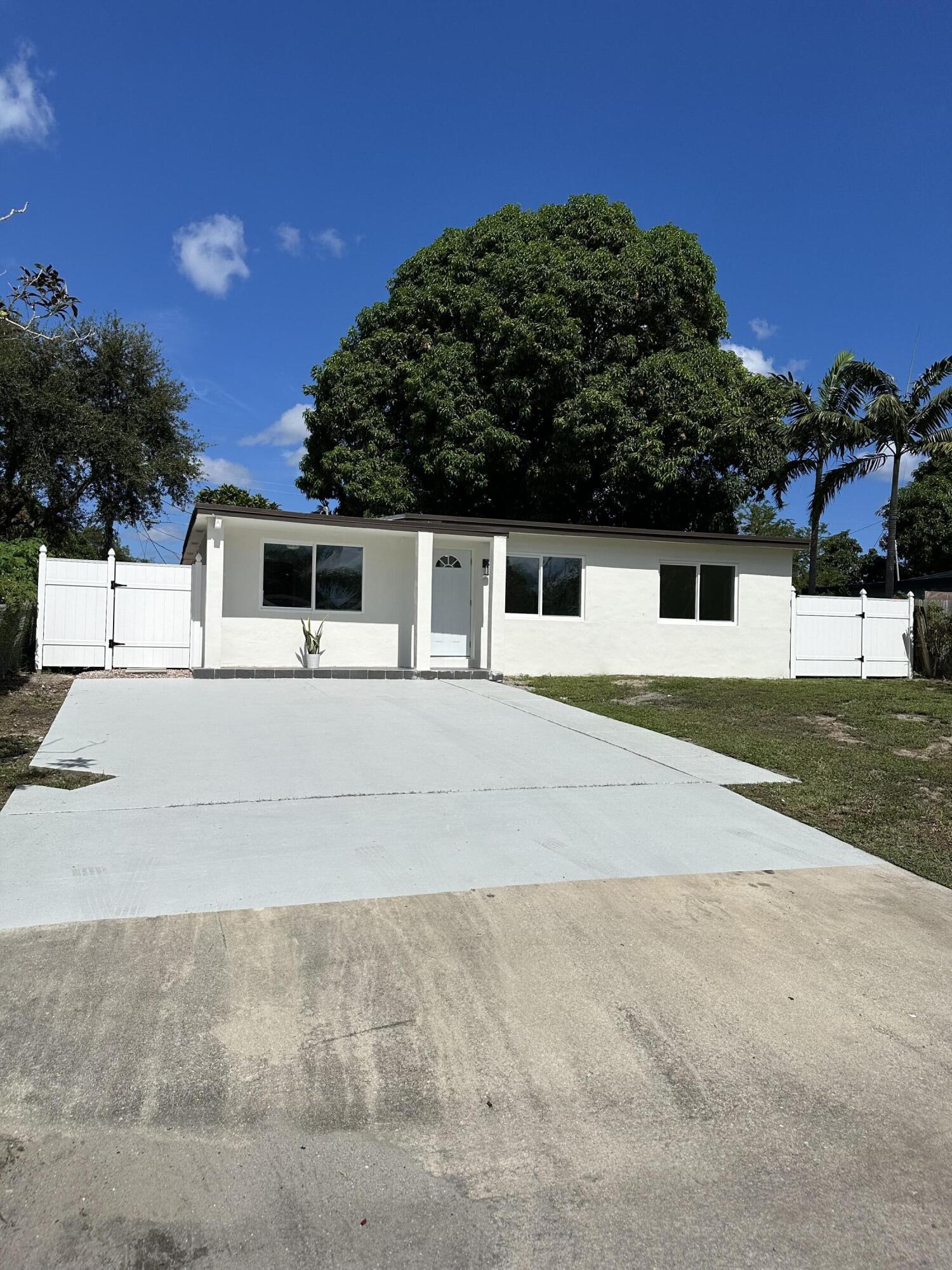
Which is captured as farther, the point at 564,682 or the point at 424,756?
the point at 564,682

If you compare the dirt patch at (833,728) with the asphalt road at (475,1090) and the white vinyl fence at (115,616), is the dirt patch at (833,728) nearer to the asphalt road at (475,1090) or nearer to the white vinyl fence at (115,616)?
the asphalt road at (475,1090)

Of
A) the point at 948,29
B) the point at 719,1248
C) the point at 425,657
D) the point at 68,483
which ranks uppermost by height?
the point at 948,29

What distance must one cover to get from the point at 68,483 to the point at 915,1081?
25.9 m

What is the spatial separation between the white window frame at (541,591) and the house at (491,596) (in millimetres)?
26

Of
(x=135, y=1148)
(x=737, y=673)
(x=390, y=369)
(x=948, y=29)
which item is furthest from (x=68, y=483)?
(x=135, y=1148)

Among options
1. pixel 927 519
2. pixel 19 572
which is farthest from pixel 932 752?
pixel 927 519

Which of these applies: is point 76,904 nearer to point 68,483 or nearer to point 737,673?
point 737,673

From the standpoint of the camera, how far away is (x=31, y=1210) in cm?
194

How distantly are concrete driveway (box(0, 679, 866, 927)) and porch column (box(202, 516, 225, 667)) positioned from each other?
167 inches

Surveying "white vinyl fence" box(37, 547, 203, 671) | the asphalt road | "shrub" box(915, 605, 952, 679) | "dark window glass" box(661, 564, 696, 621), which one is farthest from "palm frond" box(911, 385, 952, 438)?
the asphalt road

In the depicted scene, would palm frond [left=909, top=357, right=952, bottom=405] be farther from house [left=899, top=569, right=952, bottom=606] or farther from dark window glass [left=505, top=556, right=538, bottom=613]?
dark window glass [left=505, top=556, right=538, bottom=613]

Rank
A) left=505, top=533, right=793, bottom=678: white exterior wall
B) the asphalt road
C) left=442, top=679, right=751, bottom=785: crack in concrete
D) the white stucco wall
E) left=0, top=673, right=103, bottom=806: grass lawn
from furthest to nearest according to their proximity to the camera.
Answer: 1. left=505, top=533, right=793, bottom=678: white exterior wall
2. the white stucco wall
3. left=442, top=679, right=751, bottom=785: crack in concrete
4. left=0, top=673, right=103, bottom=806: grass lawn
5. the asphalt road

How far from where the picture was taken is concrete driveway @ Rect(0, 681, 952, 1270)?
6.41 ft

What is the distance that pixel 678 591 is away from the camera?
1628 cm
